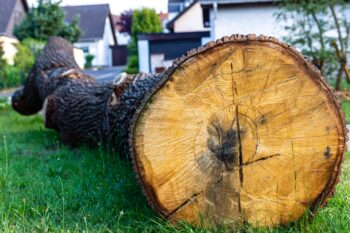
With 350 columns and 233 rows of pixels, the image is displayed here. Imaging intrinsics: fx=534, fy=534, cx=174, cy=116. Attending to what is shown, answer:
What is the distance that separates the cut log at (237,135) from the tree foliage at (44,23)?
104ft

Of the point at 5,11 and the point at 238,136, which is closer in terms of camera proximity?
the point at 238,136

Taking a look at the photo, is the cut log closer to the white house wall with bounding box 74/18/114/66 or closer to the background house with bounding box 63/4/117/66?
the background house with bounding box 63/4/117/66

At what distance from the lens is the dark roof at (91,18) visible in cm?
5588

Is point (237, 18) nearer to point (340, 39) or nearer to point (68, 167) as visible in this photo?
point (340, 39)

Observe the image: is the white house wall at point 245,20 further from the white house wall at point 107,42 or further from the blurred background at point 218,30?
the white house wall at point 107,42

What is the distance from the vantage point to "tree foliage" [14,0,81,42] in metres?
33.1

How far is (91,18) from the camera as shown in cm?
5950

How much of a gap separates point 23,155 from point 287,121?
3736 mm

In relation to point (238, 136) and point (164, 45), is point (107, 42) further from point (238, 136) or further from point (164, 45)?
point (238, 136)

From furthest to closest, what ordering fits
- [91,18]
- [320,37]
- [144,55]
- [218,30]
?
[91,18] < [144,55] < [218,30] < [320,37]

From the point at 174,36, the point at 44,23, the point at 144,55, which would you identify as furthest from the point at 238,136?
the point at 44,23

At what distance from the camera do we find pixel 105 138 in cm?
505

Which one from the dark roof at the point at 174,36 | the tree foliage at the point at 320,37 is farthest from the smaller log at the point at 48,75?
the dark roof at the point at 174,36

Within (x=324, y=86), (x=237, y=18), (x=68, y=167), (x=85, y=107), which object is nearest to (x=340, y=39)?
(x=237, y=18)
